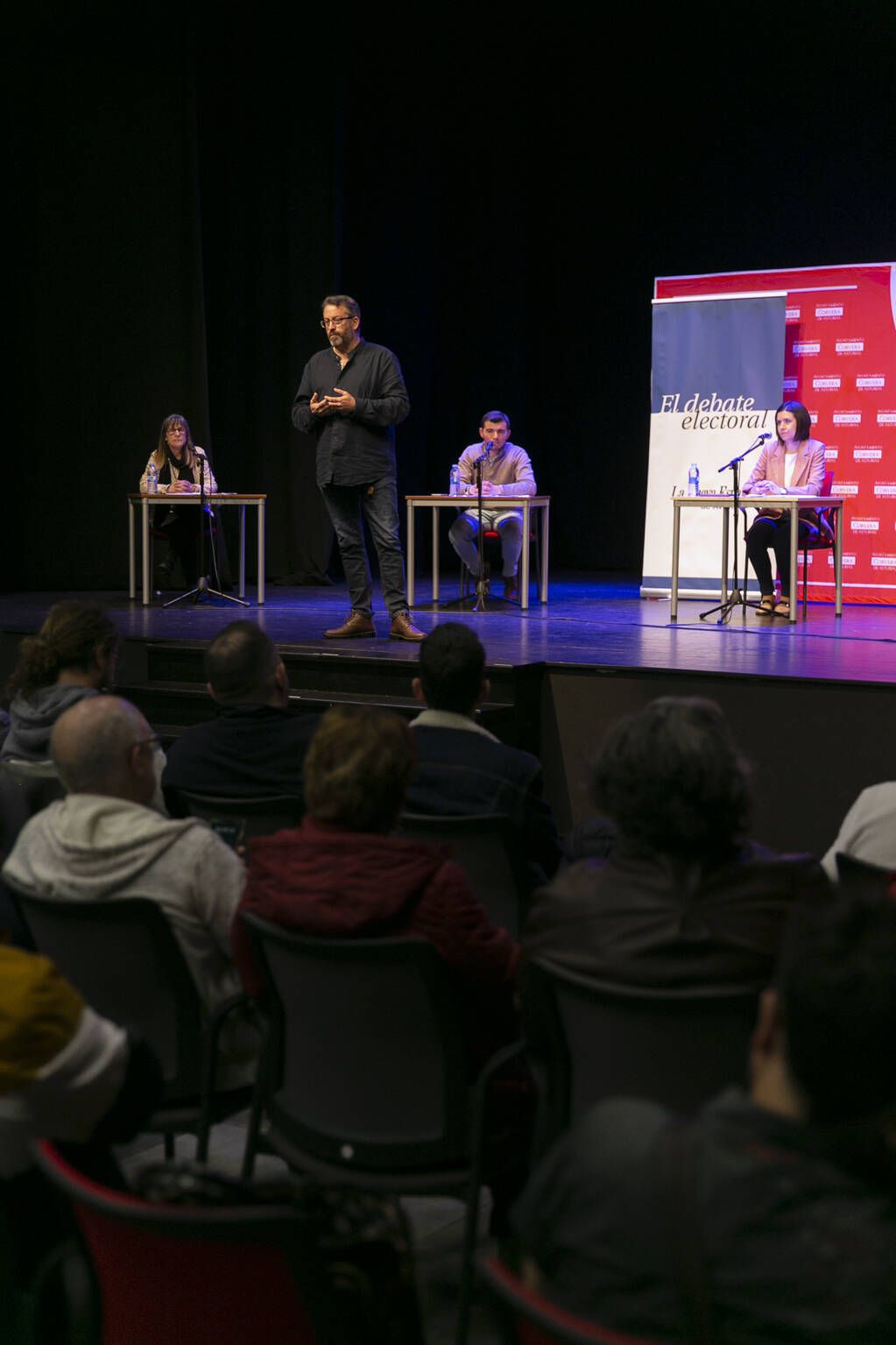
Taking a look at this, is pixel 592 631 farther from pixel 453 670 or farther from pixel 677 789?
pixel 677 789

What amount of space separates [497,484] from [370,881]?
6509 mm

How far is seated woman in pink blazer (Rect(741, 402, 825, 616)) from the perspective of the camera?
757 centimetres

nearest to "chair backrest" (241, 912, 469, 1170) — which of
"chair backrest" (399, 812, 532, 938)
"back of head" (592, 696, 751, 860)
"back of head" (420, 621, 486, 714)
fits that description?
"back of head" (592, 696, 751, 860)

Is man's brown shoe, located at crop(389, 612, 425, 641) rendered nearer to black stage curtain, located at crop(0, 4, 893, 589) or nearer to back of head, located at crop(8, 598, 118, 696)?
back of head, located at crop(8, 598, 118, 696)

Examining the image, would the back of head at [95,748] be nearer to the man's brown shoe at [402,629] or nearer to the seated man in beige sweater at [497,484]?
the man's brown shoe at [402,629]

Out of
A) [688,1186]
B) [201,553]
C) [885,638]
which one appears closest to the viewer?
[688,1186]

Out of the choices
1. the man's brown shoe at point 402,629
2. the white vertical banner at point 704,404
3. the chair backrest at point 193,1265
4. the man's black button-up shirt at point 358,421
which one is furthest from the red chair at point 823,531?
the chair backrest at point 193,1265

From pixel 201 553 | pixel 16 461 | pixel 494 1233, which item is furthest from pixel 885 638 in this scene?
pixel 16 461

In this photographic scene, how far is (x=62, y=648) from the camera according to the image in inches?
137

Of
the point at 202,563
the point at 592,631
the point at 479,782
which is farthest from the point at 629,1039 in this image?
the point at 202,563

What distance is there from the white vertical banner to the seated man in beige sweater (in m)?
1.10

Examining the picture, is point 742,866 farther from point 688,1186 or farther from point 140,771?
point 140,771

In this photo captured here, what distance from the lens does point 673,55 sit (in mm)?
10203

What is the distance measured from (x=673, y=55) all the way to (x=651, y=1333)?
10.4 m
